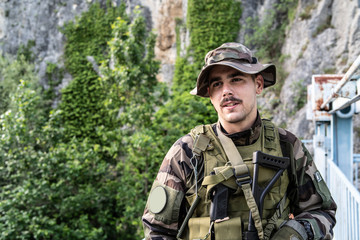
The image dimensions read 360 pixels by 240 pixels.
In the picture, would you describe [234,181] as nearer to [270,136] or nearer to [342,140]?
[270,136]

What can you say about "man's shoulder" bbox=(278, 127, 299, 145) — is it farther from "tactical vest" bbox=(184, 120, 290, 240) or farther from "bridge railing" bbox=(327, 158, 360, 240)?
"bridge railing" bbox=(327, 158, 360, 240)

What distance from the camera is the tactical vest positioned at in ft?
5.02

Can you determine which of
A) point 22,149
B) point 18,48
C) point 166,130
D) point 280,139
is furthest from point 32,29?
point 280,139

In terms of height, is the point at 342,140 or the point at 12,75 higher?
the point at 12,75

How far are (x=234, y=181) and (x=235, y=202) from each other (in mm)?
105

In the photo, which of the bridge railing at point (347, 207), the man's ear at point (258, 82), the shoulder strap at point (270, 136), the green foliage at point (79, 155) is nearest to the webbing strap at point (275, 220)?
the shoulder strap at point (270, 136)

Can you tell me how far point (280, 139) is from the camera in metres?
1.80

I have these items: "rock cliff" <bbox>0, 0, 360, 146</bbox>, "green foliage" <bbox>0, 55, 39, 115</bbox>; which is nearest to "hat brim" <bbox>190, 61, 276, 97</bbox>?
"rock cliff" <bbox>0, 0, 360, 146</bbox>

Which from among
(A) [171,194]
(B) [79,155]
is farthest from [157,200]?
(B) [79,155]

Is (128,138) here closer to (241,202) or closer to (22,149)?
(22,149)

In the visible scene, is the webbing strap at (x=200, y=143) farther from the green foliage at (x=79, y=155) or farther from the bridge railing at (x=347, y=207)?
the green foliage at (x=79, y=155)

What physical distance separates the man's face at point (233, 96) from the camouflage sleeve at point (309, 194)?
31 centimetres

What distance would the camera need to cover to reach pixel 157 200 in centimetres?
159

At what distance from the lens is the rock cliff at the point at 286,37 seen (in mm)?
10234
